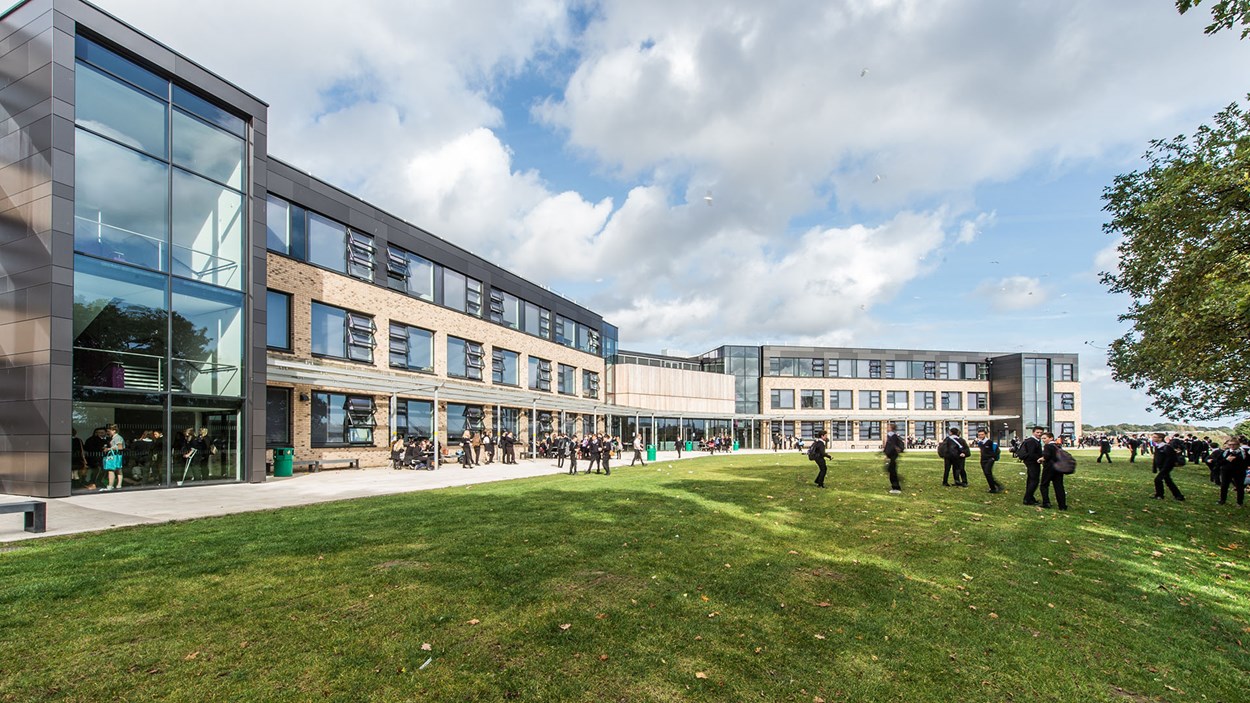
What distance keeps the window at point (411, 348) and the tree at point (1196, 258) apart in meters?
24.3

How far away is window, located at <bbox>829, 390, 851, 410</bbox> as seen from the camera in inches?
2381

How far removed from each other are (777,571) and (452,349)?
77.8 feet

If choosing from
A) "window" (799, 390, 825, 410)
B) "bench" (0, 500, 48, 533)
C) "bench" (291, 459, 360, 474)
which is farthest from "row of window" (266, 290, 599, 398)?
"window" (799, 390, 825, 410)

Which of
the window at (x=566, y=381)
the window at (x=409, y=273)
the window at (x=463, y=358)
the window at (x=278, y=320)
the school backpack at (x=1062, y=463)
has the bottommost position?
the school backpack at (x=1062, y=463)

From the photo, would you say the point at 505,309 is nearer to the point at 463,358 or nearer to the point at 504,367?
the point at 504,367

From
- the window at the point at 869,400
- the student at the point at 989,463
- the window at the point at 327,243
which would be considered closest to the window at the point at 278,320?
the window at the point at 327,243

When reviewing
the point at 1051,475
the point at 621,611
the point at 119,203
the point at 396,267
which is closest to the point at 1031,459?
the point at 1051,475

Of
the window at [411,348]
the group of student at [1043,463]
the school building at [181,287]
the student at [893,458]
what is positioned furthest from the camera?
the window at [411,348]

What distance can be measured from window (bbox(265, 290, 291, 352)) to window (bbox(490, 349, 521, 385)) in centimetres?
1149

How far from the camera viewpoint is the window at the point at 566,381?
124ft

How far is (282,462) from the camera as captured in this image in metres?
18.5

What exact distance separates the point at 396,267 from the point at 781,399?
43111 mm

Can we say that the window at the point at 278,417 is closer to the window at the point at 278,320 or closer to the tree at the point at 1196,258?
the window at the point at 278,320

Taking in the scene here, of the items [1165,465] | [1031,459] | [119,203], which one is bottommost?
[1165,465]
